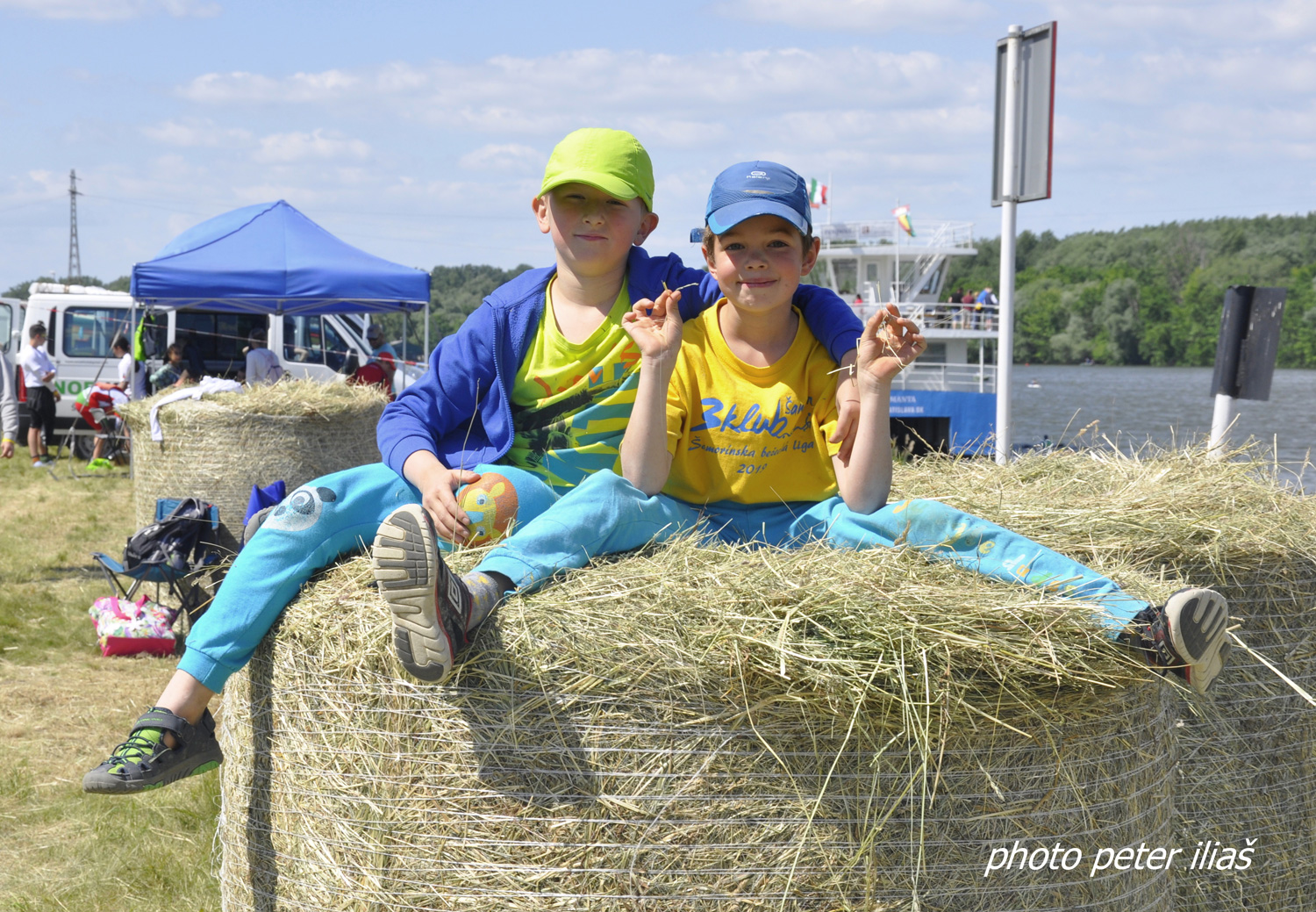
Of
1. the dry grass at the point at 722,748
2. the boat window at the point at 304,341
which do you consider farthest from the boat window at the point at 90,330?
the dry grass at the point at 722,748

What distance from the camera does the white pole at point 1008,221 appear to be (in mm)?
5656

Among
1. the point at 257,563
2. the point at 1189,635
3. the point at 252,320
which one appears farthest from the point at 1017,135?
the point at 252,320

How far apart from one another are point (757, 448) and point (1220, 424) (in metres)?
2.83

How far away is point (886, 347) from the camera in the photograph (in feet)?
8.74

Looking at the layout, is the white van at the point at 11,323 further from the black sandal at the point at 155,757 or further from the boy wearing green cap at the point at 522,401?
the black sandal at the point at 155,757

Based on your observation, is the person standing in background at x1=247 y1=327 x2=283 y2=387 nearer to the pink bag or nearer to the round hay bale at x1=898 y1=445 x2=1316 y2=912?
the pink bag

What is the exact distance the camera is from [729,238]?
289 cm

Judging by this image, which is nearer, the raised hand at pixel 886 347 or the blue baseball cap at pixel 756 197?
the raised hand at pixel 886 347

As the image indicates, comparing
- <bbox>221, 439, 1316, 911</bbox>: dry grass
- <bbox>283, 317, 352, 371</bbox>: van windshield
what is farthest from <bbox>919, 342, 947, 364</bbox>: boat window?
<bbox>221, 439, 1316, 911</bbox>: dry grass

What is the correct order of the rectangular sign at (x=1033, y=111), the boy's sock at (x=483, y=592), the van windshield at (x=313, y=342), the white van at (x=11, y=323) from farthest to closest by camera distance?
the white van at (x=11, y=323) → the van windshield at (x=313, y=342) → the rectangular sign at (x=1033, y=111) → the boy's sock at (x=483, y=592)

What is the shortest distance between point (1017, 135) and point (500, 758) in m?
4.65

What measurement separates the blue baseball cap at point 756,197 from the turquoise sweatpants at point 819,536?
27.6 inches

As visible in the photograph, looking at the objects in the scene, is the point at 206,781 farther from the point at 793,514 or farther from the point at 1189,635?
the point at 1189,635

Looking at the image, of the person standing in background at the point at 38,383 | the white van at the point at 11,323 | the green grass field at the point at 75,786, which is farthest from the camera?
the white van at the point at 11,323
